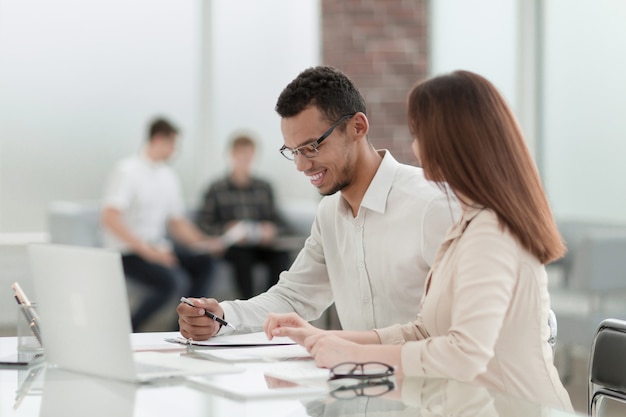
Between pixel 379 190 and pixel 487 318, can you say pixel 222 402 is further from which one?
pixel 379 190

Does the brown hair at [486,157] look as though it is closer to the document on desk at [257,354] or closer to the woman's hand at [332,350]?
the woman's hand at [332,350]

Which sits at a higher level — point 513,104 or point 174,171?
point 513,104

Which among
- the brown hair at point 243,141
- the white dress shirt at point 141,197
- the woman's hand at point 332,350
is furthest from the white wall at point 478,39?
the woman's hand at point 332,350

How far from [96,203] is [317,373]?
651 centimetres

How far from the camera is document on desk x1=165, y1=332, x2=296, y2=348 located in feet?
7.60

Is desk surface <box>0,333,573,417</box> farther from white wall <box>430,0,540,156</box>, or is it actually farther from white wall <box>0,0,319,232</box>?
white wall <box>0,0,319,232</box>

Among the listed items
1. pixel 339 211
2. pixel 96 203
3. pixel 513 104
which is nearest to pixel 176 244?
pixel 96 203

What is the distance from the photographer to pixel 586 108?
18.9 ft

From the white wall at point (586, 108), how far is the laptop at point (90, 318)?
395 cm

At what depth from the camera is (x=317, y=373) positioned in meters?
1.96

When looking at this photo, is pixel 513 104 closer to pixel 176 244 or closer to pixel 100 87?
pixel 176 244

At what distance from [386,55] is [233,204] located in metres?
1.58

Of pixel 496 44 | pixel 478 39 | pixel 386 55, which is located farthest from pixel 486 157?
pixel 386 55

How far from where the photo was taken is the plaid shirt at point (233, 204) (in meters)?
7.41
